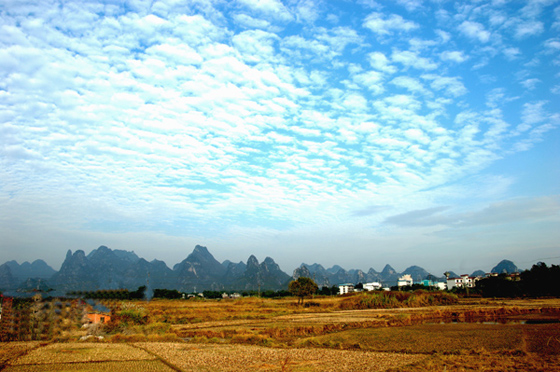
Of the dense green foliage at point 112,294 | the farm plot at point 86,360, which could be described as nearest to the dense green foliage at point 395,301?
the dense green foliage at point 112,294

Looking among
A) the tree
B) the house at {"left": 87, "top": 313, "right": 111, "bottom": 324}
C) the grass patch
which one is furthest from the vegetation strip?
the tree

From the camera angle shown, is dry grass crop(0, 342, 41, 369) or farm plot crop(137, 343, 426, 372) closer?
farm plot crop(137, 343, 426, 372)

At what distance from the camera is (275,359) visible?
560 inches

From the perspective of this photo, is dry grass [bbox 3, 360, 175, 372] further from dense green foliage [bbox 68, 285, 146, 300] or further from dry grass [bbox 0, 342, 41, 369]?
dense green foliage [bbox 68, 285, 146, 300]

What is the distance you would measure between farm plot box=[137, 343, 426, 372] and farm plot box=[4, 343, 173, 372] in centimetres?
81

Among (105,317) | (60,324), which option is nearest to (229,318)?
(105,317)

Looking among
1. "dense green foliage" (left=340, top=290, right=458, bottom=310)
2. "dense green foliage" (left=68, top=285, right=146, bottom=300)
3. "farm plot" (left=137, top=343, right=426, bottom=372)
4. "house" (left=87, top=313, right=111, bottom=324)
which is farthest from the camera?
"dense green foliage" (left=340, top=290, right=458, bottom=310)

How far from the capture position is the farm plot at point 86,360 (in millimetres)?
12734

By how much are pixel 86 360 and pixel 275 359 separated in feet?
23.2

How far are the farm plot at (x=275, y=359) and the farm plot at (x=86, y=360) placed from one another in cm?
81

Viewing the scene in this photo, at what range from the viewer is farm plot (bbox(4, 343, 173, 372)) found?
1273cm

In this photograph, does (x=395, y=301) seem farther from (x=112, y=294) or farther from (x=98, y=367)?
(x=98, y=367)

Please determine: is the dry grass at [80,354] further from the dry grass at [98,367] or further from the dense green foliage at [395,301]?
the dense green foliage at [395,301]

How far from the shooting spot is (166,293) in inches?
3383
